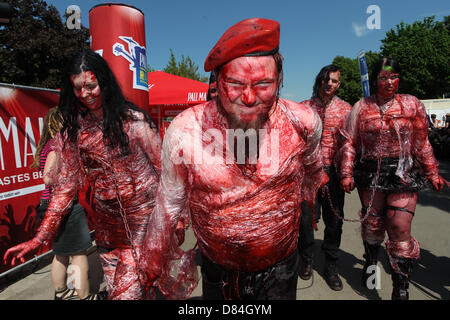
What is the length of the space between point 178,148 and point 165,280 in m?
0.71

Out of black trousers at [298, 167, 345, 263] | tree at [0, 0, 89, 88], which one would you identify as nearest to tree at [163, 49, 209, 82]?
tree at [0, 0, 89, 88]

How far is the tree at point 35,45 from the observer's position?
11133mm

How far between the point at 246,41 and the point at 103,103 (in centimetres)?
114

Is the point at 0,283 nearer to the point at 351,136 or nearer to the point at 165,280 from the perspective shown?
the point at 165,280

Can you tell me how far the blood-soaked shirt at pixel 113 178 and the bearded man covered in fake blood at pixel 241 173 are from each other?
0.48 meters

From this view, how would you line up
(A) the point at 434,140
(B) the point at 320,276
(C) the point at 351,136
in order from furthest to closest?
(A) the point at 434,140 → (B) the point at 320,276 → (C) the point at 351,136

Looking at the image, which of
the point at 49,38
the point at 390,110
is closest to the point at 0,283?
the point at 390,110

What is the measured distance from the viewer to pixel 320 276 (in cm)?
292

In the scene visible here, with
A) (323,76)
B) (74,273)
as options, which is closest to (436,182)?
(323,76)

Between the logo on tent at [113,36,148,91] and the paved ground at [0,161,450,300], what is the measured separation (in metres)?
2.43

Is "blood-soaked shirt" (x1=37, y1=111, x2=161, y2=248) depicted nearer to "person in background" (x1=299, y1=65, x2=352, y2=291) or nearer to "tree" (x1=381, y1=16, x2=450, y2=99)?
"person in background" (x1=299, y1=65, x2=352, y2=291)

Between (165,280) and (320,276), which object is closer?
(165,280)
